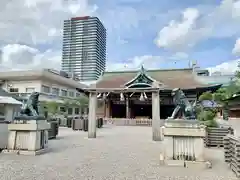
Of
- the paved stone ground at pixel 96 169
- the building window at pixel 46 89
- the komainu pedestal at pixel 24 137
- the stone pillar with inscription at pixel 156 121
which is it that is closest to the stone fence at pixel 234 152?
the paved stone ground at pixel 96 169

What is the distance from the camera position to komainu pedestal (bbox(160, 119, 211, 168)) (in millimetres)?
5605

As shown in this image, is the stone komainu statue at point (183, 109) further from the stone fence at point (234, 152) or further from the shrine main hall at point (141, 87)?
the shrine main hall at point (141, 87)

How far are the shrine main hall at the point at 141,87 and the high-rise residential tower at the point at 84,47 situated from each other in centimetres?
4429

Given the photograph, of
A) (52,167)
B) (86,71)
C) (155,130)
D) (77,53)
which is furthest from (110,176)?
(77,53)

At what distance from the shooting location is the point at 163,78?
26.1m

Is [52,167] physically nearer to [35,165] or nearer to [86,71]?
[35,165]

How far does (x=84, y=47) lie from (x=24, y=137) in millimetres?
70641

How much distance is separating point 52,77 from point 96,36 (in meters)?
49.2

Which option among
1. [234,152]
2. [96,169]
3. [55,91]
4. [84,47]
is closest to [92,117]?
[96,169]

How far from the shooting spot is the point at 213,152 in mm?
7539

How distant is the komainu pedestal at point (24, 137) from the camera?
6680 mm

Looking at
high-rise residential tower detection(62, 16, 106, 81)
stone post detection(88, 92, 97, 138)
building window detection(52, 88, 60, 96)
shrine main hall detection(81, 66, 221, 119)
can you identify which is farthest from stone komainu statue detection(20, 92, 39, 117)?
high-rise residential tower detection(62, 16, 106, 81)

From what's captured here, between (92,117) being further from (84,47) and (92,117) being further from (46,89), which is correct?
(84,47)

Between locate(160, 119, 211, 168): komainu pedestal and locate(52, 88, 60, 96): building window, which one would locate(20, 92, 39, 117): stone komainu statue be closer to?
locate(160, 119, 211, 168): komainu pedestal
